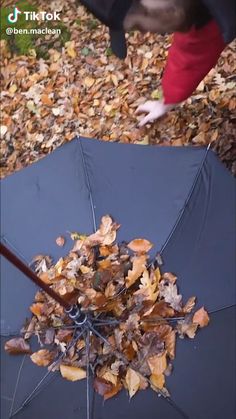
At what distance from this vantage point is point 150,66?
10.5ft

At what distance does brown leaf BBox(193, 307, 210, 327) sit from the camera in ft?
5.54

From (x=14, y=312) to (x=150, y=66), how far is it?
6.47 feet

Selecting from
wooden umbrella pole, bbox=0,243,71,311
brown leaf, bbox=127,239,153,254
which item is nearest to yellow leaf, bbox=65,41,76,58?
brown leaf, bbox=127,239,153,254

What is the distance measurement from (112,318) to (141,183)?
0.59 meters

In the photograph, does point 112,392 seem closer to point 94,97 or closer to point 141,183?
point 141,183

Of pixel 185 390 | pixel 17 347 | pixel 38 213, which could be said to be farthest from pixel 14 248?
pixel 185 390

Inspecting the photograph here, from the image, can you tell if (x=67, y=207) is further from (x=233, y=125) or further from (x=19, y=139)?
(x=19, y=139)

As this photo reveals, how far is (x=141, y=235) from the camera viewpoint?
1.87 metres

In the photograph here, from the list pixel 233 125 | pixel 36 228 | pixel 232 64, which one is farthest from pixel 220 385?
pixel 232 64

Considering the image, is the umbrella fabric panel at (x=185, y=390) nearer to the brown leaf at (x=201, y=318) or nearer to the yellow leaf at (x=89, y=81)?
the brown leaf at (x=201, y=318)

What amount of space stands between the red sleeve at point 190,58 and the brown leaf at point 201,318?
0.94m

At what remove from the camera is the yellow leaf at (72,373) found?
163cm

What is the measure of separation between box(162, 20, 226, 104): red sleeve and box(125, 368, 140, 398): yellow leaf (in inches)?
45.7

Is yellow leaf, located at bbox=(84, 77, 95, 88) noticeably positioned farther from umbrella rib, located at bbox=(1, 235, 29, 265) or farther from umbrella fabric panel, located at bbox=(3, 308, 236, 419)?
umbrella fabric panel, located at bbox=(3, 308, 236, 419)
